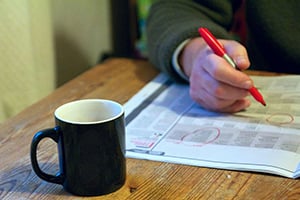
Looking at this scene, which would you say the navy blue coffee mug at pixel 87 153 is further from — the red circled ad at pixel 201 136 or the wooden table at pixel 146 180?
the red circled ad at pixel 201 136

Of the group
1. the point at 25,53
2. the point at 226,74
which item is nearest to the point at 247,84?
the point at 226,74

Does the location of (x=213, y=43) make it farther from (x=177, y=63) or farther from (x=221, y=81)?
(x=177, y=63)

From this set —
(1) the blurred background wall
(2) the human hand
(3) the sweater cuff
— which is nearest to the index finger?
(2) the human hand

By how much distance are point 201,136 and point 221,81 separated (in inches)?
4.5

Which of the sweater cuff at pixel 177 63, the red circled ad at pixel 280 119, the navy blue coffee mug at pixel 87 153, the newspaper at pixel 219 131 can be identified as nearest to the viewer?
the navy blue coffee mug at pixel 87 153

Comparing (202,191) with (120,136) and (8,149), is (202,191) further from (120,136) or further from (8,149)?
(8,149)

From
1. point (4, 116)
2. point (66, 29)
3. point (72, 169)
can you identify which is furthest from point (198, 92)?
point (66, 29)

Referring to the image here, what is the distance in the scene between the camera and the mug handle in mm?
635

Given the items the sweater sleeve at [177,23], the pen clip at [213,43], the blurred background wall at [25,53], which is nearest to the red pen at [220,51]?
the pen clip at [213,43]

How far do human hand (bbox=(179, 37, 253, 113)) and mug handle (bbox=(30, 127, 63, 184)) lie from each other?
331 mm

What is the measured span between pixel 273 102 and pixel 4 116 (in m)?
0.68

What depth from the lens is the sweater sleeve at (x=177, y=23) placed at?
41.1 inches

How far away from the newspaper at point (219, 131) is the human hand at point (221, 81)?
2 centimetres

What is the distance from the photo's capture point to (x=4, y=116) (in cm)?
129
